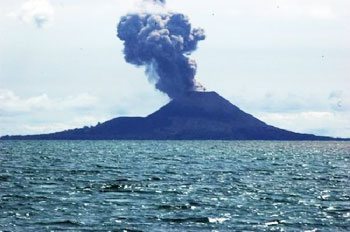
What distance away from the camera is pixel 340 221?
4312cm

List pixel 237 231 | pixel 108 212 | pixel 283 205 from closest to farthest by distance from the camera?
pixel 237 231 → pixel 108 212 → pixel 283 205

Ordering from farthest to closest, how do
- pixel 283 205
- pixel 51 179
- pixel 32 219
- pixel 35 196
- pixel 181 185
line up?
pixel 51 179 < pixel 181 185 < pixel 35 196 < pixel 283 205 < pixel 32 219

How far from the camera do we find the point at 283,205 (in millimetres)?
50812

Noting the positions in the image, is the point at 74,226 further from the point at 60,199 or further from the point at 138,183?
the point at 138,183

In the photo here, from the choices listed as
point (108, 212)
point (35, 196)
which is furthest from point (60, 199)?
point (108, 212)

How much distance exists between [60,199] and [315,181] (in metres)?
31.2

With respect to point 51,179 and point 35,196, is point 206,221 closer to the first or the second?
point 35,196

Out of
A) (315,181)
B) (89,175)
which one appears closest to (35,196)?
(89,175)

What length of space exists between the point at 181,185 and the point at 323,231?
27.8 m

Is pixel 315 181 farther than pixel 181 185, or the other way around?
pixel 315 181

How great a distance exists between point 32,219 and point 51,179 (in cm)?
2996

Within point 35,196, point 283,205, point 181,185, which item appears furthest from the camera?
point 181,185

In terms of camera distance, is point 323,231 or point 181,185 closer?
point 323,231

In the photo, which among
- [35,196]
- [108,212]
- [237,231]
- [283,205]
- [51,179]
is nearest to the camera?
[237,231]
